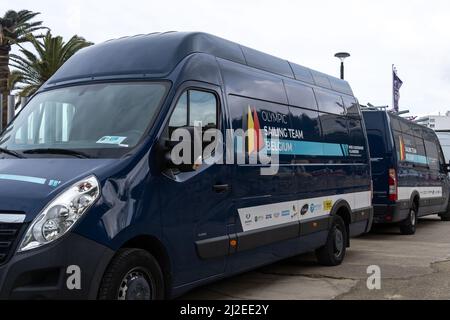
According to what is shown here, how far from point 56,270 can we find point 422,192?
11.6 metres

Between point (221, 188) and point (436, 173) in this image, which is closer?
point (221, 188)

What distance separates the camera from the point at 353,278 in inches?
298

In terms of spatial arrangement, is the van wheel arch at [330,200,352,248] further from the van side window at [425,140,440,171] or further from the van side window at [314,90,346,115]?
the van side window at [425,140,440,171]

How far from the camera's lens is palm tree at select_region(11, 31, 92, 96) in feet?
80.2

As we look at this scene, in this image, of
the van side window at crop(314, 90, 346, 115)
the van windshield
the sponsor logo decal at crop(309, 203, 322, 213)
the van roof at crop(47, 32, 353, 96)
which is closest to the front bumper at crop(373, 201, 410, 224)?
the van side window at crop(314, 90, 346, 115)

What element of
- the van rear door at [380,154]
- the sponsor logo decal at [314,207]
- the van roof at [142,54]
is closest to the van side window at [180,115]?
the van roof at [142,54]

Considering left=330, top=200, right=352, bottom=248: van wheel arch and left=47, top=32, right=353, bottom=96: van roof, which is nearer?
left=47, top=32, right=353, bottom=96: van roof

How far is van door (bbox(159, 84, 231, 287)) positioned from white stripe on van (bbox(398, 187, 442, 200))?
7.34 m

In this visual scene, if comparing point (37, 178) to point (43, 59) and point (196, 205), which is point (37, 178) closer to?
point (196, 205)

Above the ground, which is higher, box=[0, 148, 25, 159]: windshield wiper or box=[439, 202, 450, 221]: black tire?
box=[0, 148, 25, 159]: windshield wiper

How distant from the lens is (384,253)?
32.8 ft

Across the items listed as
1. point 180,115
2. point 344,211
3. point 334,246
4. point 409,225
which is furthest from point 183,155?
point 409,225

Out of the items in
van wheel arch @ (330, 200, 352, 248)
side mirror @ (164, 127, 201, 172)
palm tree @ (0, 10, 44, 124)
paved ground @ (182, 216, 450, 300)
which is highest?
palm tree @ (0, 10, 44, 124)
